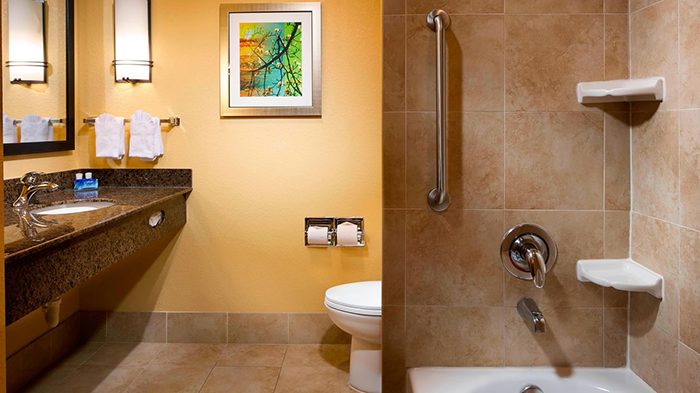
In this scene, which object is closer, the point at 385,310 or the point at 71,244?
the point at 385,310

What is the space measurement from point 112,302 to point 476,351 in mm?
2410

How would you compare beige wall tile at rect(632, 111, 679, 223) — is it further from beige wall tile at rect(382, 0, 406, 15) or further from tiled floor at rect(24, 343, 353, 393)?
tiled floor at rect(24, 343, 353, 393)

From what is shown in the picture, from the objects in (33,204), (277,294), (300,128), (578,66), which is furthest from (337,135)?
(578,66)

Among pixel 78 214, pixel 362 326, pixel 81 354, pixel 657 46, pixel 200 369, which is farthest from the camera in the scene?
pixel 81 354

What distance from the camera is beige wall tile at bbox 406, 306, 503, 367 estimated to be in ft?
4.92

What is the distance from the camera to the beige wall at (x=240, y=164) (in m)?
3.05

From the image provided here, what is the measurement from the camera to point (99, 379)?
2.66m

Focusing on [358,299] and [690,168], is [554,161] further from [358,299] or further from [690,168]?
[358,299]

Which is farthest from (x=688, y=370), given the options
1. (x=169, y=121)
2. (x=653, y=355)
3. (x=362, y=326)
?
(x=169, y=121)

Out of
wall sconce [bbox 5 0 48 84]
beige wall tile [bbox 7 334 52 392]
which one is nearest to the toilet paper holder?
beige wall tile [bbox 7 334 52 392]

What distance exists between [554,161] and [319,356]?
1943 mm

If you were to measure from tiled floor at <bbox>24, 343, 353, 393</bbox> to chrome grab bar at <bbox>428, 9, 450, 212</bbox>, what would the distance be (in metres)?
1.52

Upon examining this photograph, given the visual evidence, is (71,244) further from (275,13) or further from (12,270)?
(275,13)

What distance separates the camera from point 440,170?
1412mm
